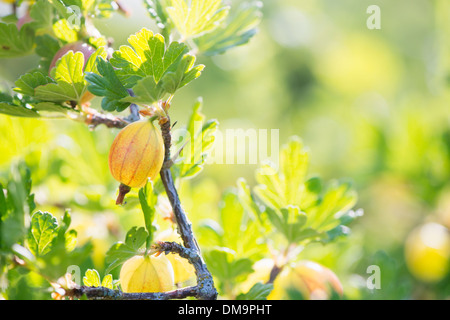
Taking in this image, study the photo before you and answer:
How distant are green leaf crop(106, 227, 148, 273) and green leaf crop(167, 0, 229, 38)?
1.00 feet

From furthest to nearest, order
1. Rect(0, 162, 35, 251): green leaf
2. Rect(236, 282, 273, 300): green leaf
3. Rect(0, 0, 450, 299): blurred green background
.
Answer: Rect(0, 0, 450, 299): blurred green background < Rect(236, 282, 273, 300): green leaf < Rect(0, 162, 35, 251): green leaf

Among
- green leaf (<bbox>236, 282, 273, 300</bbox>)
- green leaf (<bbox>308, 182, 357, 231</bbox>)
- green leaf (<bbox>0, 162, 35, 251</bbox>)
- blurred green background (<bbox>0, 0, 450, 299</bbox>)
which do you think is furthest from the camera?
blurred green background (<bbox>0, 0, 450, 299</bbox>)

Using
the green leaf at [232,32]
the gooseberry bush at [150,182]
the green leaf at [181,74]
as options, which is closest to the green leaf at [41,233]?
Result: the gooseberry bush at [150,182]

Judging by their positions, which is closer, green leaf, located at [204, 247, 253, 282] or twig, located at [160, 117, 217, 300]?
twig, located at [160, 117, 217, 300]

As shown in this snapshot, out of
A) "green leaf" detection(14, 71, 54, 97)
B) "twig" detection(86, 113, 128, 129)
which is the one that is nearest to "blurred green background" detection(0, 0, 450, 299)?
"twig" detection(86, 113, 128, 129)

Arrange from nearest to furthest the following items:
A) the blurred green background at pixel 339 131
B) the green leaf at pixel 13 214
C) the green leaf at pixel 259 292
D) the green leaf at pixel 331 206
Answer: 1. the green leaf at pixel 13 214
2. the green leaf at pixel 259 292
3. the green leaf at pixel 331 206
4. the blurred green background at pixel 339 131

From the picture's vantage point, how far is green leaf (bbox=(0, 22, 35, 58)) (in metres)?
0.69

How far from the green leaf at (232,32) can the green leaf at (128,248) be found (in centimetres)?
35

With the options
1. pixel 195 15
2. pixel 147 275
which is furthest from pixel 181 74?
pixel 147 275

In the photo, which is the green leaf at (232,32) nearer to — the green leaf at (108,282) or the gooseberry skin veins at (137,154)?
the gooseberry skin veins at (137,154)

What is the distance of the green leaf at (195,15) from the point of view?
0.63 metres

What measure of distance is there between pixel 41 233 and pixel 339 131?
155 cm

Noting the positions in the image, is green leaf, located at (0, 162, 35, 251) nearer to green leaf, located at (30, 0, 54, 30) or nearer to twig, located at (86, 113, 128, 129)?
twig, located at (86, 113, 128, 129)

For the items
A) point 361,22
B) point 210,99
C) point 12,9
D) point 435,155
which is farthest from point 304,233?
point 361,22
